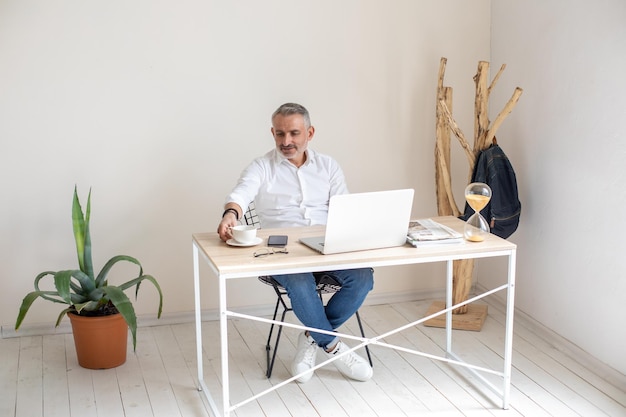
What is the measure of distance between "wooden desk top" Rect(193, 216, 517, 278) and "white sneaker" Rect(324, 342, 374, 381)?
0.61 m

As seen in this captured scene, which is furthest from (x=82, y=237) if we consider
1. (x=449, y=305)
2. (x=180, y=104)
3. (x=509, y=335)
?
(x=509, y=335)

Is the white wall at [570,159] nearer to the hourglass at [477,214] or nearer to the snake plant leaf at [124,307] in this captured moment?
the hourglass at [477,214]

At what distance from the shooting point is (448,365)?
151 inches

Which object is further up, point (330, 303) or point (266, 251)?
point (266, 251)

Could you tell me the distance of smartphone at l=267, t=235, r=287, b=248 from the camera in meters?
3.18

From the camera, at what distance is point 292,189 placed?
3.84 m

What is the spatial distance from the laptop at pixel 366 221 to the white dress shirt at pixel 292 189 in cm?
69

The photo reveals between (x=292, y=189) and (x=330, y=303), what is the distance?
0.60 metres

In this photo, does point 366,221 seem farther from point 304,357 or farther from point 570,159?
point 570,159

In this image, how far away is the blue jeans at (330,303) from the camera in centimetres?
336

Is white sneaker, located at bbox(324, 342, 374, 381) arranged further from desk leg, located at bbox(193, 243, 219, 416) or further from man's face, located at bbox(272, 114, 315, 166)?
man's face, located at bbox(272, 114, 315, 166)

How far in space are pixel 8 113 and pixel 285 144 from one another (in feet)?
4.75

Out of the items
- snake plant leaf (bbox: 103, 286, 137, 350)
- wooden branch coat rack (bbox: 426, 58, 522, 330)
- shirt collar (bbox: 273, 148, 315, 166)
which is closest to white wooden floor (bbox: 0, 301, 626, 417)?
wooden branch coat rack (bbox: 426, 58, 522, 330)

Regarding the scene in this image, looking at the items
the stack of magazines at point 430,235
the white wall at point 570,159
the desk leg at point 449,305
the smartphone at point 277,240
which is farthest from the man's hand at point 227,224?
the white wall at point 570,159
